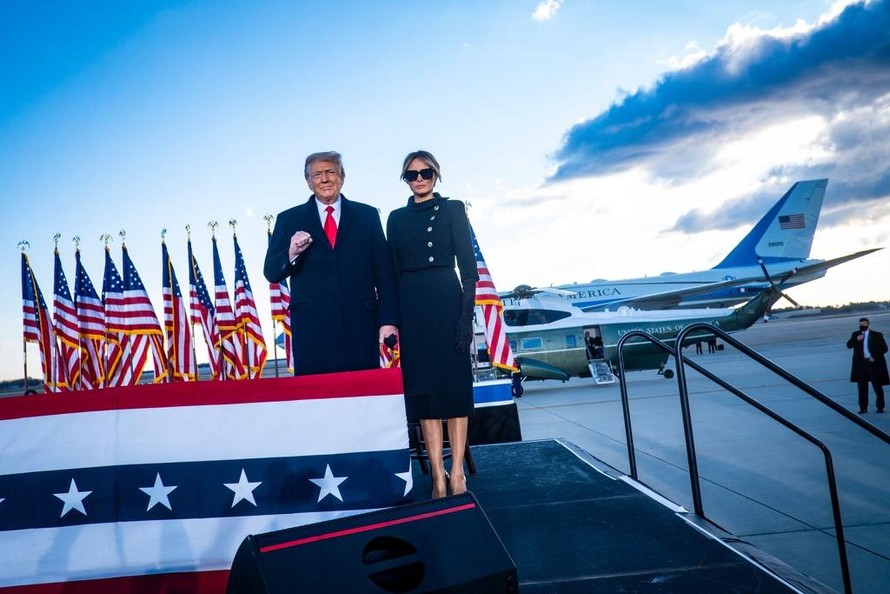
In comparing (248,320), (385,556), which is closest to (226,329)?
(248,320)

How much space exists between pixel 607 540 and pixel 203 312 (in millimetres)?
12595

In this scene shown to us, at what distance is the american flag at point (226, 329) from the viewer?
1230 centimetres

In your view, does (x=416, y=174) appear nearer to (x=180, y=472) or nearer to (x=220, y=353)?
(x=180, y=472)

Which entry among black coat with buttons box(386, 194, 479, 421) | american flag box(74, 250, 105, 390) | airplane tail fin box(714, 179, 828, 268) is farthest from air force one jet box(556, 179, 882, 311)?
black coat with buttons box(386, 194, 479, 421)

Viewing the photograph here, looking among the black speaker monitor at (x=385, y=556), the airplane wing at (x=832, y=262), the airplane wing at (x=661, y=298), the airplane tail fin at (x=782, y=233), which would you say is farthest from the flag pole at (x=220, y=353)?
the airplane tail fin at (x=782, y=233)

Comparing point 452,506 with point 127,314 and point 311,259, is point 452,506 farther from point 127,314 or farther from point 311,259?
point 127,314

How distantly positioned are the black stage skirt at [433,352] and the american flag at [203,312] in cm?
1130

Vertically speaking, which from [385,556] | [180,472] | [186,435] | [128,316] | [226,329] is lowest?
[385,556]

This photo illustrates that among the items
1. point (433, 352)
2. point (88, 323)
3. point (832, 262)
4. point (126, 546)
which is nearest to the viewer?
point (126, 546)

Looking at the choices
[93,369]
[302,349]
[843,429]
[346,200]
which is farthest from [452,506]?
[93,369]

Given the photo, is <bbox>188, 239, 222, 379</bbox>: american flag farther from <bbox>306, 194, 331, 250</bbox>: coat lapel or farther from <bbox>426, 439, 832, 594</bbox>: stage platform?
<bbox>306, 194, 331, 250</bbox>: coat lapel

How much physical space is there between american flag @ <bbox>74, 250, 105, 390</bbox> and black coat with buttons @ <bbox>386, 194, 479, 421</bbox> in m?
11.9

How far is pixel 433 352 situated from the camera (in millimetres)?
2729

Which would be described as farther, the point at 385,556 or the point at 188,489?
the point at 188,489
